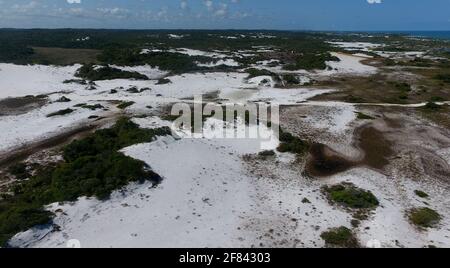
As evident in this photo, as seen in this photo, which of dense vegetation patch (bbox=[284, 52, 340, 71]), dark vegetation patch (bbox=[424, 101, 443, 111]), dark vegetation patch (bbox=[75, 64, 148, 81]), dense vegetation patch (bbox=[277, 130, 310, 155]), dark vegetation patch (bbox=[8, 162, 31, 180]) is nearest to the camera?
dark vegetation patch (bbox=[8, 162, 31, 180])

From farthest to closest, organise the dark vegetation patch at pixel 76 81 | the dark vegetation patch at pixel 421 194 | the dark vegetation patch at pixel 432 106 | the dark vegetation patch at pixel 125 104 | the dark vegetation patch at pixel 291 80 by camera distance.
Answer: the dark vegetation patch at pixel 291 80
the dark vegetation patch at pixel 76 81
the dark vegetation patch at pixel 432 106
the dark vegetation patch at pixel 125 104
the dark vegetation patch at pixel 421 194

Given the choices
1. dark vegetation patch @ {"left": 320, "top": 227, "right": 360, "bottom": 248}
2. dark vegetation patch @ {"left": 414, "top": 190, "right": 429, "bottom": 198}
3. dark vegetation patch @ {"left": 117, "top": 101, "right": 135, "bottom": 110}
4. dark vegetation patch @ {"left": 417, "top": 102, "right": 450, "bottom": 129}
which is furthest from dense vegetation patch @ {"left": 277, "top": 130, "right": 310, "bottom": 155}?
dark vegetation patch @ {"left": 117, "top": 101, "right": 135, "bottom": 110}

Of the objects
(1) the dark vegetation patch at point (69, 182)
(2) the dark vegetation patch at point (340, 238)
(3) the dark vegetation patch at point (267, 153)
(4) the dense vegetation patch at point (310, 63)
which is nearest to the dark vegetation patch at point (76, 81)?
(1) the dark vegetation patch at point (69, 182)

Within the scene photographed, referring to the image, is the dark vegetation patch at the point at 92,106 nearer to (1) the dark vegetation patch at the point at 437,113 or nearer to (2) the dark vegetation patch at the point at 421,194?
(2) the dark vegetation patch at the point at 421,194

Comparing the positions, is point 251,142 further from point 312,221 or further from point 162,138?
point 312,221

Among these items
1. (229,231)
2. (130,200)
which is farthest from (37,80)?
(229,231)

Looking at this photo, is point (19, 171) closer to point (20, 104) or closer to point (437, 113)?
point (20, 104)

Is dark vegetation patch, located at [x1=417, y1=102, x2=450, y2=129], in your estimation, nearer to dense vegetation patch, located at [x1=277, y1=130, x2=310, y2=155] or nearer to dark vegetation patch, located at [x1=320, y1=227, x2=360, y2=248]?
dense vegetation patch, located at [x1=277, y1=130, x2=310, y2=155]
